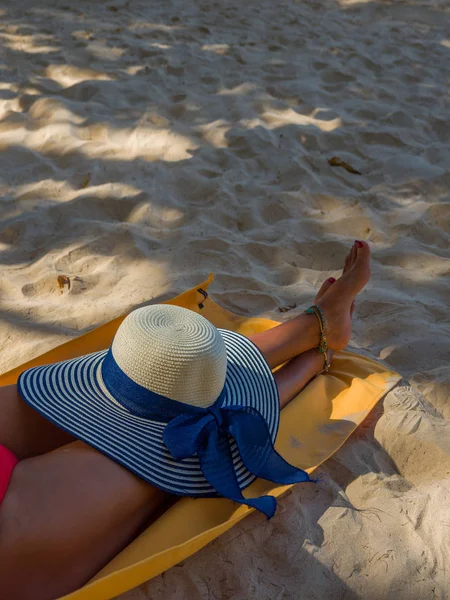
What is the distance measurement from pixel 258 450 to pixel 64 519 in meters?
0.56

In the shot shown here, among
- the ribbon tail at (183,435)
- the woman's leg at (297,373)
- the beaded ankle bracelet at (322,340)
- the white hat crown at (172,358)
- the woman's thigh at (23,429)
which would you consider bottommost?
the woman's leg at (297,373)

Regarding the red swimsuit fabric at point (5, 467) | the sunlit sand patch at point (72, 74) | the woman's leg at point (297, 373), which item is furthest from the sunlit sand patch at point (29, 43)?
the red swimsuit fabric at point (5, 467)

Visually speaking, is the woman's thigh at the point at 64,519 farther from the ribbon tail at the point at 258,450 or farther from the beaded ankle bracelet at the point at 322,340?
the beaded ankle bracelet at the point at 322,340

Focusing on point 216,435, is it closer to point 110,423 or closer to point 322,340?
point 110,423

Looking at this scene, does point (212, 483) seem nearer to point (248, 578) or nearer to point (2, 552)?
point (248, 578)

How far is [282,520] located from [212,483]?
247mm

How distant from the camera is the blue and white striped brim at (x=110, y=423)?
161 cm

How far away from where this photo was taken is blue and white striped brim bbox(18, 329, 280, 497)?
5.30 feet

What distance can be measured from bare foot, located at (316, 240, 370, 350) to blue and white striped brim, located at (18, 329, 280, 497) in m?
0.51

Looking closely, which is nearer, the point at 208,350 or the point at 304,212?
the point at 208,350

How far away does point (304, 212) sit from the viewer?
3.24 meters

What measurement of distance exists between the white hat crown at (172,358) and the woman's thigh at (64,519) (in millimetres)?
237

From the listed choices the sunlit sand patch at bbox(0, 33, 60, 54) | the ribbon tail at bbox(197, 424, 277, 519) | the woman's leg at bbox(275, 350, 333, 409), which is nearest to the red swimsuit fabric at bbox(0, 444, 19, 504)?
the ribbon tail at bbox(197, 424, 277, 519)

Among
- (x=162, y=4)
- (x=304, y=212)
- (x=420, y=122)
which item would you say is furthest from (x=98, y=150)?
(x=162, y=4)
